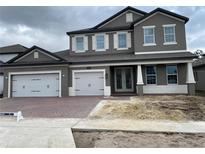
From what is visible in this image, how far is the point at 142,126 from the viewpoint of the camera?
19.7 ft

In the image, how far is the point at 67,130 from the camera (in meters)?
5.59

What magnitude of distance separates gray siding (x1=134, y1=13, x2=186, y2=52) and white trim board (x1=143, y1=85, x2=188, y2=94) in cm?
356

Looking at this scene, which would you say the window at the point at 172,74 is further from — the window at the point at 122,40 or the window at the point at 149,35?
the window at the point at 122,40

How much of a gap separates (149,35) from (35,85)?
39.3 feet

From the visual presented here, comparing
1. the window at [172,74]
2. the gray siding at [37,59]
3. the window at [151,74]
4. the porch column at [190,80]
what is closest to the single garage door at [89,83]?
the gray siding at [37,59]

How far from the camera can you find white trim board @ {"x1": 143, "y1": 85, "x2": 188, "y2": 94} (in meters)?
14.8

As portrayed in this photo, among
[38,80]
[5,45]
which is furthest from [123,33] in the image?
[5,45]

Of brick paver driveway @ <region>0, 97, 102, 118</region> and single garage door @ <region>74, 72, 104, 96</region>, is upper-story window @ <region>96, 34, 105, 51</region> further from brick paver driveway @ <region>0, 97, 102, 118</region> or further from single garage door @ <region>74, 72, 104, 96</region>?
brick paver driveway @ <region>0, 97, 102, 118</region>

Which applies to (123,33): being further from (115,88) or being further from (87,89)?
(87,89)

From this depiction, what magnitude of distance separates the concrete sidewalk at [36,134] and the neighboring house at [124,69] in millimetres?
8586

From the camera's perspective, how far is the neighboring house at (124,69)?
14.8m

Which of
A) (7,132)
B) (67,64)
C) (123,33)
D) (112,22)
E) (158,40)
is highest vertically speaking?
(112,22)

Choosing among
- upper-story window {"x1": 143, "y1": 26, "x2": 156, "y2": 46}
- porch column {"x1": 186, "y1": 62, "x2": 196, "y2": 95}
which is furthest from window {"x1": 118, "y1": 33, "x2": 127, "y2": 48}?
porch column {"x1": 186, "y1": 62, "x2": 196, "y2": 95}
